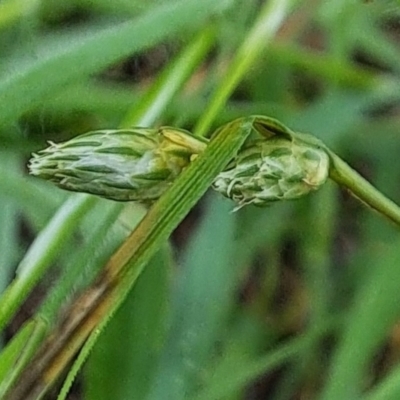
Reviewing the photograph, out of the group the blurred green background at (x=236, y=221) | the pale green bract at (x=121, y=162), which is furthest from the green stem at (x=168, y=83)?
the pale green bract at (x=121, y=162)

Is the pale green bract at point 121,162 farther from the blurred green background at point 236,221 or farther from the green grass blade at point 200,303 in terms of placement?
the green grass blade at point 200,303

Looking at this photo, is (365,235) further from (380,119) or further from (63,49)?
(63,49)

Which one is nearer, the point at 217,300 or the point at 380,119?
the point at 217,300

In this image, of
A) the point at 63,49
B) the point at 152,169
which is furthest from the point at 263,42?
the point at 152,169

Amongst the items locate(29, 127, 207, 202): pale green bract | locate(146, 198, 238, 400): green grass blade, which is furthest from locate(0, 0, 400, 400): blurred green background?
locate(29, 127, 207, 202): pale green bract

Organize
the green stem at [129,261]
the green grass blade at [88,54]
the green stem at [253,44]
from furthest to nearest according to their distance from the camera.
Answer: the green stem at [253,44] < the green grass blade at [88,54] < the green stem at [129,261]

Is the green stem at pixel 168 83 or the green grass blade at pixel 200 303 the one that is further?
the green grass blade at pixel 200 303

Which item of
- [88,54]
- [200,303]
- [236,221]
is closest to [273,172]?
[88,54]

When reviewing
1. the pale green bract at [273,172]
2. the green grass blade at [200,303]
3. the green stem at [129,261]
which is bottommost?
the green grass blade at [200,303]
